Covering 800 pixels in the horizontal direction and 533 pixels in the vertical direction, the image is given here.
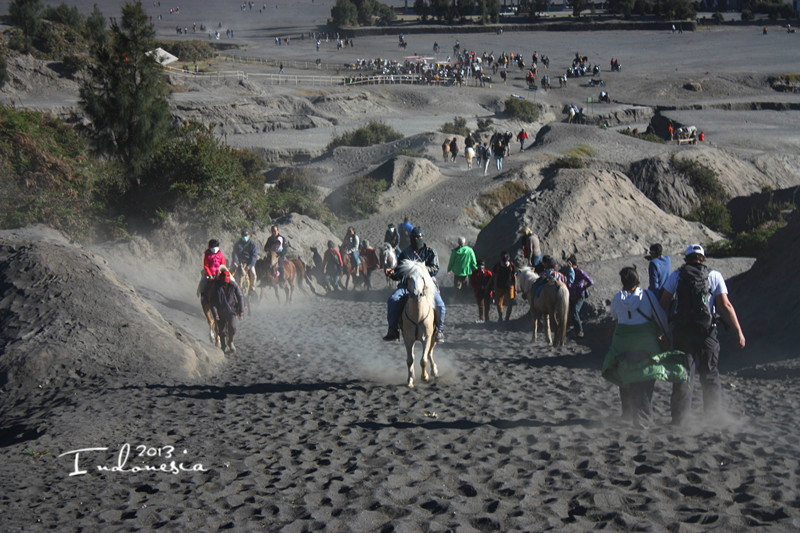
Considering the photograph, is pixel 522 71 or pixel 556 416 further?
pixel 522 71

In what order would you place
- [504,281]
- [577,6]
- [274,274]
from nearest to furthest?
[504,281], [274,274], [577,6]

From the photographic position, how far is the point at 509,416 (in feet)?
29.6

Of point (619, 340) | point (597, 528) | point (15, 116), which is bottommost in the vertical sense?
point (597, 528)

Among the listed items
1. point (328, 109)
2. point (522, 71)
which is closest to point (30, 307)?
point (328, 109)

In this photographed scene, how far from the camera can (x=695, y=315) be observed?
319 inches

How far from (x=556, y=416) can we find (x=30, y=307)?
29.6ft

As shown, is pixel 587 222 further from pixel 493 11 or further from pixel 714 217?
pixel 493 11

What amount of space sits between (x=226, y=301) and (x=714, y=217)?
68.0 feet

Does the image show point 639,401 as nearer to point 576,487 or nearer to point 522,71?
point 576,487

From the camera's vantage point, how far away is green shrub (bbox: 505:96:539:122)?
5675 cm

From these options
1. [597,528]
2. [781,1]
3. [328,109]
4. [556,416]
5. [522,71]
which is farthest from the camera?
[781,1]

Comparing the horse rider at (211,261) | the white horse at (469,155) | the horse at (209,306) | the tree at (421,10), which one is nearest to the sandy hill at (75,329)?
the horse at (209,306)

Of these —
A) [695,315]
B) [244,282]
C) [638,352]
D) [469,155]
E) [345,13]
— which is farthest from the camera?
[345,13]

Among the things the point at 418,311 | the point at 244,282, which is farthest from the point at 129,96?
the point at 418,311
